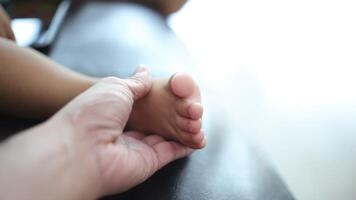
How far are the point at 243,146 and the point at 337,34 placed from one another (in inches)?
14.3

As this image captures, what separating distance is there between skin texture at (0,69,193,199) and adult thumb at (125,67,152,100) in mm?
14

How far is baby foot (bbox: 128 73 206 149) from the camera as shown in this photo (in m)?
0.46

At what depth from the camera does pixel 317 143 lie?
1.90 ft

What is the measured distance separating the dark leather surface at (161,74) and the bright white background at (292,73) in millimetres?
55

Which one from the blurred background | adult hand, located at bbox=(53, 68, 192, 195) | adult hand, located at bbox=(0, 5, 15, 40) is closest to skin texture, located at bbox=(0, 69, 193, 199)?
adult hand, located at bbox=(53, 68, 192, 195)

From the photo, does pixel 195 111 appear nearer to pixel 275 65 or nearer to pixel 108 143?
pixel 108 143

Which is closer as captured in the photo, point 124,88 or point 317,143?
point 124,88

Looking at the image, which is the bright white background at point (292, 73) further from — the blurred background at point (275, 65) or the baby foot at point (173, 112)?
the baby foot at point (173, 112)

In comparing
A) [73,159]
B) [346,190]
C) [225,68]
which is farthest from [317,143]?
[73,159]

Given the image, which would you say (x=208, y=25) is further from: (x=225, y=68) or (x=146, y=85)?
(x=146, y=85)

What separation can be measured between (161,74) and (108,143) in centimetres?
22

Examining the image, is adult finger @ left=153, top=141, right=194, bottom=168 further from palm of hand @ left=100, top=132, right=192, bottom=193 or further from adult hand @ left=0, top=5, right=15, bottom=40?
adult hand @ left=0, top=5, right=15, bottom=40

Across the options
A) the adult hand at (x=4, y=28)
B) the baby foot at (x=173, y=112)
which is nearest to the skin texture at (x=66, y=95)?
the baby foot at (x=173, y=112)

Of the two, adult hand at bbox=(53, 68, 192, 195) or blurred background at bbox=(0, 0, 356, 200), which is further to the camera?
blurred background at bbox=(0, 0, 356, 200)
